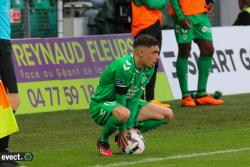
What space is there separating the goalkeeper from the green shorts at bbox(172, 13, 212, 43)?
15.7ft

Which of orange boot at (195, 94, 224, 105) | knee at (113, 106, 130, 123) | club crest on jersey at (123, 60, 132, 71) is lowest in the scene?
orange boot at (195, 94, 224, 105)

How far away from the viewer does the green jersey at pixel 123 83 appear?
958 centimetres

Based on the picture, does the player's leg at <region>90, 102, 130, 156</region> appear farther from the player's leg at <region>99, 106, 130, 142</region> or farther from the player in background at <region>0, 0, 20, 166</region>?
the player in background at <region>0, 0, 20, 166</region>

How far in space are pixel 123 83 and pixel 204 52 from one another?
18.5 feet

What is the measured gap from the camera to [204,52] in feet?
49.4

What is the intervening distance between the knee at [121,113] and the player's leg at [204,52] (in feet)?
17.9

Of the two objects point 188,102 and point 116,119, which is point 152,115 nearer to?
point 116,119

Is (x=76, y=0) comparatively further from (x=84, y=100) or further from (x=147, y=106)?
(x=147, y=106)

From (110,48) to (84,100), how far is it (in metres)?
1.17

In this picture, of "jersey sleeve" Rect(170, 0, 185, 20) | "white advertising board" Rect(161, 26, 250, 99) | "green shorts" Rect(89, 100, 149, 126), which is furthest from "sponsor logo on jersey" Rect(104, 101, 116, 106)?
"white advertising board" Rect(161, 26, 250, 99)

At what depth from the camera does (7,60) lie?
8.95m

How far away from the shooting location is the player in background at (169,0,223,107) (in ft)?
48.1

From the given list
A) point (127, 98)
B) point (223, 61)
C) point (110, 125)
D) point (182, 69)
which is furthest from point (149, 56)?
point (223, 61)

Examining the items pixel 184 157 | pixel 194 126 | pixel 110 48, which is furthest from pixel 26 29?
pixel 184 157
